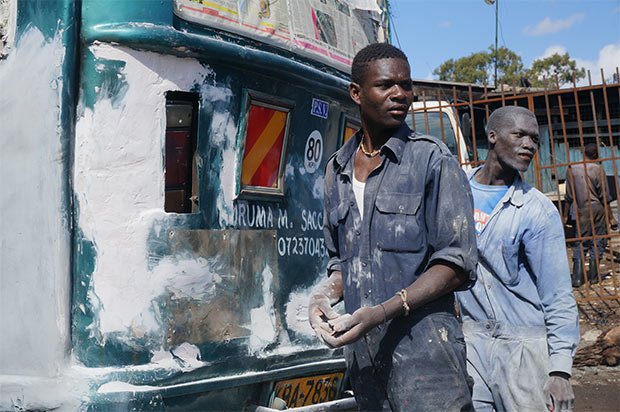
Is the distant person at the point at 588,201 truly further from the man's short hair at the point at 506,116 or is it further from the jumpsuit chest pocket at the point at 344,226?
the jumpsuit chest pocket at the point at 344,226

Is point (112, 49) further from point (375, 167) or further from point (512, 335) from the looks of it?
point (512, 335)

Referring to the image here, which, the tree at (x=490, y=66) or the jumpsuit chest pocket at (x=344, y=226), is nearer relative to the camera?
the jumpsuit chest pocket at (x=344, y=226)

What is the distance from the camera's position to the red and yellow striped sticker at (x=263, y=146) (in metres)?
3.47

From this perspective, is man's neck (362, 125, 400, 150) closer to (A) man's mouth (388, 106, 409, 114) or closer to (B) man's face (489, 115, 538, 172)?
(A) man's mouth (388, 106, 409, 114)

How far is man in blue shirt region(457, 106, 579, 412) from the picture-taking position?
9.68 feet

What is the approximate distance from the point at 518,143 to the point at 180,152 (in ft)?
4.74

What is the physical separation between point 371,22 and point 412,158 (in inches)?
89.5

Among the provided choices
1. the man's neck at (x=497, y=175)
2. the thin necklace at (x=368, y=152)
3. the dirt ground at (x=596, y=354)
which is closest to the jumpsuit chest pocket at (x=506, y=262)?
the man's neck at (x=497, y=175)

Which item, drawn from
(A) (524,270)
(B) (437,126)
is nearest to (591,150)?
(B) (437,126)

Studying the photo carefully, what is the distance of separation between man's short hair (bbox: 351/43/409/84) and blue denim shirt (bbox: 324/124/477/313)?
247mm

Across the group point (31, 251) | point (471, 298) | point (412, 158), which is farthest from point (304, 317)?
point (412, 158)

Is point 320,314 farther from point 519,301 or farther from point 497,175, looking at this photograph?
point 497,175

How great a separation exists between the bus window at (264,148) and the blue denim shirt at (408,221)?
1169mm

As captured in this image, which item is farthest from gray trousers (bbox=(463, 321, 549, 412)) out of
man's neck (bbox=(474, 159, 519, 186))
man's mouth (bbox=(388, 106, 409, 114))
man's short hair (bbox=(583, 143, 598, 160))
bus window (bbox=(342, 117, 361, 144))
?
man's short hair (bbox=(583, 143, 598, 160))
